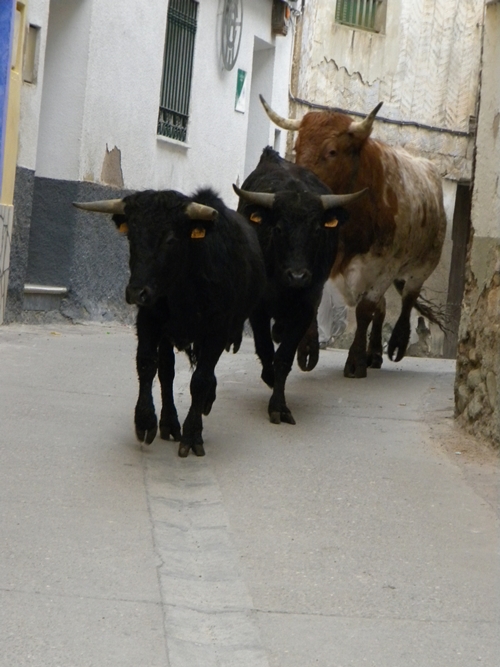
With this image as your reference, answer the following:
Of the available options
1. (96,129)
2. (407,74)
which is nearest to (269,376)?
(96,129)

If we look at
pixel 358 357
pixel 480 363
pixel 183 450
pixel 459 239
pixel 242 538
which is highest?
pixel 459 239

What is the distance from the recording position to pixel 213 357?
7.15 meters

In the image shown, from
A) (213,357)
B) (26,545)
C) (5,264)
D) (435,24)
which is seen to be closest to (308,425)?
(213,357)

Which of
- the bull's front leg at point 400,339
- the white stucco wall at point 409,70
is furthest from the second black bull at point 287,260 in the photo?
the white stucco wall at point 409,70

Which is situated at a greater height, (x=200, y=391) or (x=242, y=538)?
(x=200, y=391)

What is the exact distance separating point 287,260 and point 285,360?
63 cm

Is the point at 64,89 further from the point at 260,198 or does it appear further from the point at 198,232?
the point at 198,232

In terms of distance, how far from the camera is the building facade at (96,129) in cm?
1213

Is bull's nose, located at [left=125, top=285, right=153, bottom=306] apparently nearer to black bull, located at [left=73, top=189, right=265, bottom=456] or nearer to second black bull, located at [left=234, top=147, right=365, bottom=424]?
black bull, located at [left=73, top=189, right=265, bottom=456]

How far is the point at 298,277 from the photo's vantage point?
8250 mm

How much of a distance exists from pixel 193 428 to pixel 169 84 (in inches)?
343

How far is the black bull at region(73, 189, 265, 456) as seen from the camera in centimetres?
683

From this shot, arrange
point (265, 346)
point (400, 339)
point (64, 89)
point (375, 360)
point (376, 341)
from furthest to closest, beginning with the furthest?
point (64, 89), point (400, 339), point (376, 341), point (375, 360), point (265, 346)

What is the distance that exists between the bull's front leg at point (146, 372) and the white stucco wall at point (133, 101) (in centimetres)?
613
